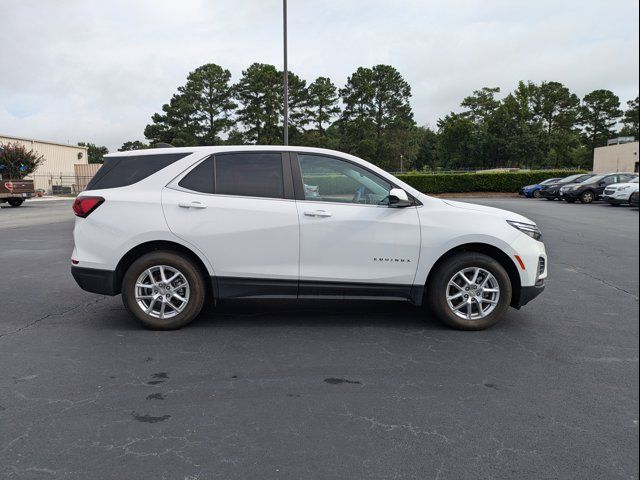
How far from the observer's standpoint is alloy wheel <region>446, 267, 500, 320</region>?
5066 mm

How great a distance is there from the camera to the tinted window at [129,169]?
5.21 m

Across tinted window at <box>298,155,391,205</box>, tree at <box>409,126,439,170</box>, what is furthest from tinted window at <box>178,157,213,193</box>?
tree at <box>409,126,439,170</box>

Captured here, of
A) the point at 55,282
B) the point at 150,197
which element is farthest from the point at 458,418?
the point at 55,282

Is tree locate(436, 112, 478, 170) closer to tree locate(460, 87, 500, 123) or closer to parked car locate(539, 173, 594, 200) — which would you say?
tree locate(460, 87, 500, 123)

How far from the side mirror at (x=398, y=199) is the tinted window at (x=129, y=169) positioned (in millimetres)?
2129

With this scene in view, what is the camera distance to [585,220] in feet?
55.0

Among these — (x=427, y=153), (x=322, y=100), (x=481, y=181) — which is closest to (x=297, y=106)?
(x=322, y=100)

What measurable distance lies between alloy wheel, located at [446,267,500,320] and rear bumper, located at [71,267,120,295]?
3320 millimetres

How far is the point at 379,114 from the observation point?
76750 millimetres

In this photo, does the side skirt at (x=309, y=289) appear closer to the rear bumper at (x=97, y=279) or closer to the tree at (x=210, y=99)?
the rear bumper at (x=97, y=279)

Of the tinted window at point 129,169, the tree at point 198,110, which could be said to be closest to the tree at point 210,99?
the tree at point 198,110

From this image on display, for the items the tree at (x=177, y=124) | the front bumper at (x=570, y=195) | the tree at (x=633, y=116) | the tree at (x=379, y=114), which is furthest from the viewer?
the tree at (x=379, y=114)

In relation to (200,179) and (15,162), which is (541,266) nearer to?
(200,179)

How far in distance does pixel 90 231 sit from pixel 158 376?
189 centimetres
